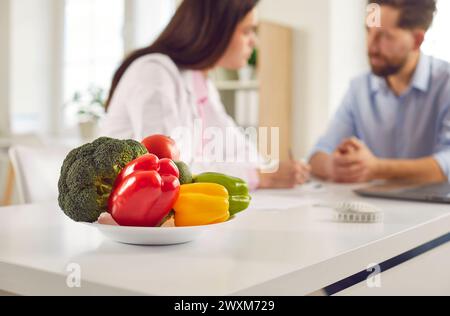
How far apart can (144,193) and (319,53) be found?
10.7 feet

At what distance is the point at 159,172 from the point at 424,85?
1.61m

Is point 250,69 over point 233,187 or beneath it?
over

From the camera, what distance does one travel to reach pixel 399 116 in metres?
2.21

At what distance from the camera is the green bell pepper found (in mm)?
838

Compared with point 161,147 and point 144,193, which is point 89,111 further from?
point 144,193

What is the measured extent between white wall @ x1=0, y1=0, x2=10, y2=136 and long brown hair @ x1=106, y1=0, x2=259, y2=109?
307 cm

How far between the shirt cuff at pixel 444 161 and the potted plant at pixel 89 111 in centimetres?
220

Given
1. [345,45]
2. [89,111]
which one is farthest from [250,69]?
[89,111]

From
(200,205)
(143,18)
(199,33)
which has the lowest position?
(200,205)

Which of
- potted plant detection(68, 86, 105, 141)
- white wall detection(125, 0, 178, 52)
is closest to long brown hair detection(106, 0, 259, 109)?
potted plant detection(68, 86, 105, 141)

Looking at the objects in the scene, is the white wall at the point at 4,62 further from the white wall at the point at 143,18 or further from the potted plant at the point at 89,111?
the white wall at the point at 143,18

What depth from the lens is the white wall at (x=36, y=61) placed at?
4.51 meters

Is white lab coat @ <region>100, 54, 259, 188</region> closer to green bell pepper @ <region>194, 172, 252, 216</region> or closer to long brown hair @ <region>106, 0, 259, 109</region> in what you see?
long brown hair @ <region>106, 0, 259, 109</region>

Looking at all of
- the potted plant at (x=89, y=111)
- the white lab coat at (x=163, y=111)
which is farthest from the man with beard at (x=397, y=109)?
the potted plant at (x=89, y=111)
